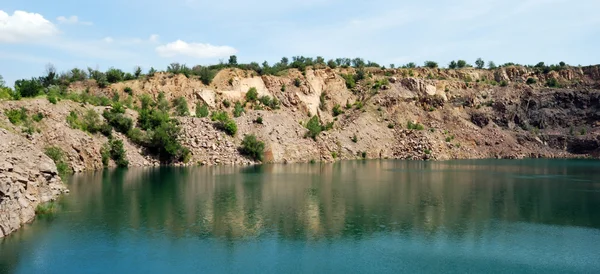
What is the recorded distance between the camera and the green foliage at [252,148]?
205ft

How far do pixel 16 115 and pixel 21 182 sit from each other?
80.6ft

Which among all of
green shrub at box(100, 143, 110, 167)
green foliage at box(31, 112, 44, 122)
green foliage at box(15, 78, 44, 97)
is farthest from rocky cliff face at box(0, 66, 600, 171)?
green foliage at box(31, 112, 44, 122)

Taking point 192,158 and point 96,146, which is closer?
point 96,146

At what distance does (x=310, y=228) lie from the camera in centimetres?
2511

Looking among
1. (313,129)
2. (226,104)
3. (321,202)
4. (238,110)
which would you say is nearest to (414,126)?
(313,129)

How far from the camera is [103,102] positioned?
6156 centimetres

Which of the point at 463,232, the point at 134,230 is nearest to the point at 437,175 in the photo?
the point at 463,232

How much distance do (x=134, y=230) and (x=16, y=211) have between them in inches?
206

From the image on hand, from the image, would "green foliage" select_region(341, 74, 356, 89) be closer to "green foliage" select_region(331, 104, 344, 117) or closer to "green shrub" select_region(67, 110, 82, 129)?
"green foliage" select_region(331, 104, 344, 117)

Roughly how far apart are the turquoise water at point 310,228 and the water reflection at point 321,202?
113mm

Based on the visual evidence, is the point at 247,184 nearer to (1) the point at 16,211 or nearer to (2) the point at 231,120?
(1) the point at 16,211

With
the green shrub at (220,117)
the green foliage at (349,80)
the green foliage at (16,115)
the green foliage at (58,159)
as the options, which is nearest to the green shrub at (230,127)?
the green shrub at (220,117)

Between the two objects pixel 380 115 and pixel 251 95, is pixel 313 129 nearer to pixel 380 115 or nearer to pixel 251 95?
pixel 251 95

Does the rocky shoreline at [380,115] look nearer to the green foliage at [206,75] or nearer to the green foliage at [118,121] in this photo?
the green foliage at [206,75]
